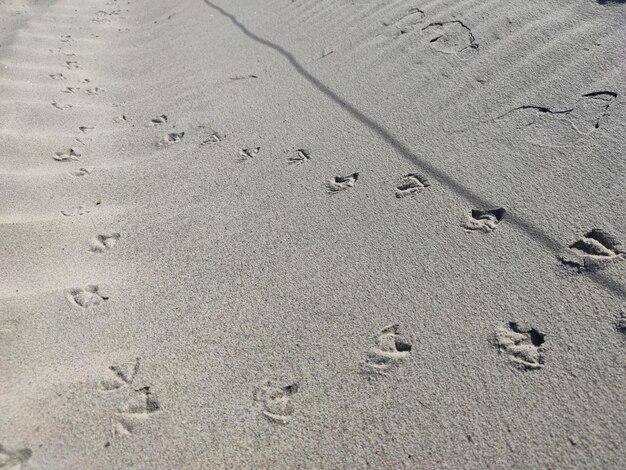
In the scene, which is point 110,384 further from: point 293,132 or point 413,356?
point 293,132

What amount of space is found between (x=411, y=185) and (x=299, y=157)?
72 centimetres

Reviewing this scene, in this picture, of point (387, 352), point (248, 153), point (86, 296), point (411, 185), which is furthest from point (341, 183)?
point (86, 296)

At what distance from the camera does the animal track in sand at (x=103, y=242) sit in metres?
2.75

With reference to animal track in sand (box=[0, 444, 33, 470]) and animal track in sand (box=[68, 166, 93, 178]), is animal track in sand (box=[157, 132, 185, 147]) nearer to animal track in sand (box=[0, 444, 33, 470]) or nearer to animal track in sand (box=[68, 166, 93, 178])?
animal track in sand (box=[68, 166, 93, 178])

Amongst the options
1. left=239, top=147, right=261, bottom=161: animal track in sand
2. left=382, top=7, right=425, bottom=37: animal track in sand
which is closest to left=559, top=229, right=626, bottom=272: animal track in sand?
left=239, top=147, right=261, bottom=161: animal track in sand

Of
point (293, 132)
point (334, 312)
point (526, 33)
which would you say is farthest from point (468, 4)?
point (334, 312)

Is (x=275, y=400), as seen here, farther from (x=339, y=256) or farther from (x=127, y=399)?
(x=339, y=256)

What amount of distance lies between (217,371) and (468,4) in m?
3.25

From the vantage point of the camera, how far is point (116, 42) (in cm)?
555

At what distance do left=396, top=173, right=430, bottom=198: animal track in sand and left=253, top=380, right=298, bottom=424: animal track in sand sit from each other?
45.7 inches

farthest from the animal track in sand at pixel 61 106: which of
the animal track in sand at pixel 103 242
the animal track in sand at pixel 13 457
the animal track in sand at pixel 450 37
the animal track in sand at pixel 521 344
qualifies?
the animal track in sand at pixel 521 344

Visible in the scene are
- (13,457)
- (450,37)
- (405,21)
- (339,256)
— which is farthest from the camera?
(405,21)

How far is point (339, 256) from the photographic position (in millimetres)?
2461

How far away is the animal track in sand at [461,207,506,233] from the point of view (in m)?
2.43
